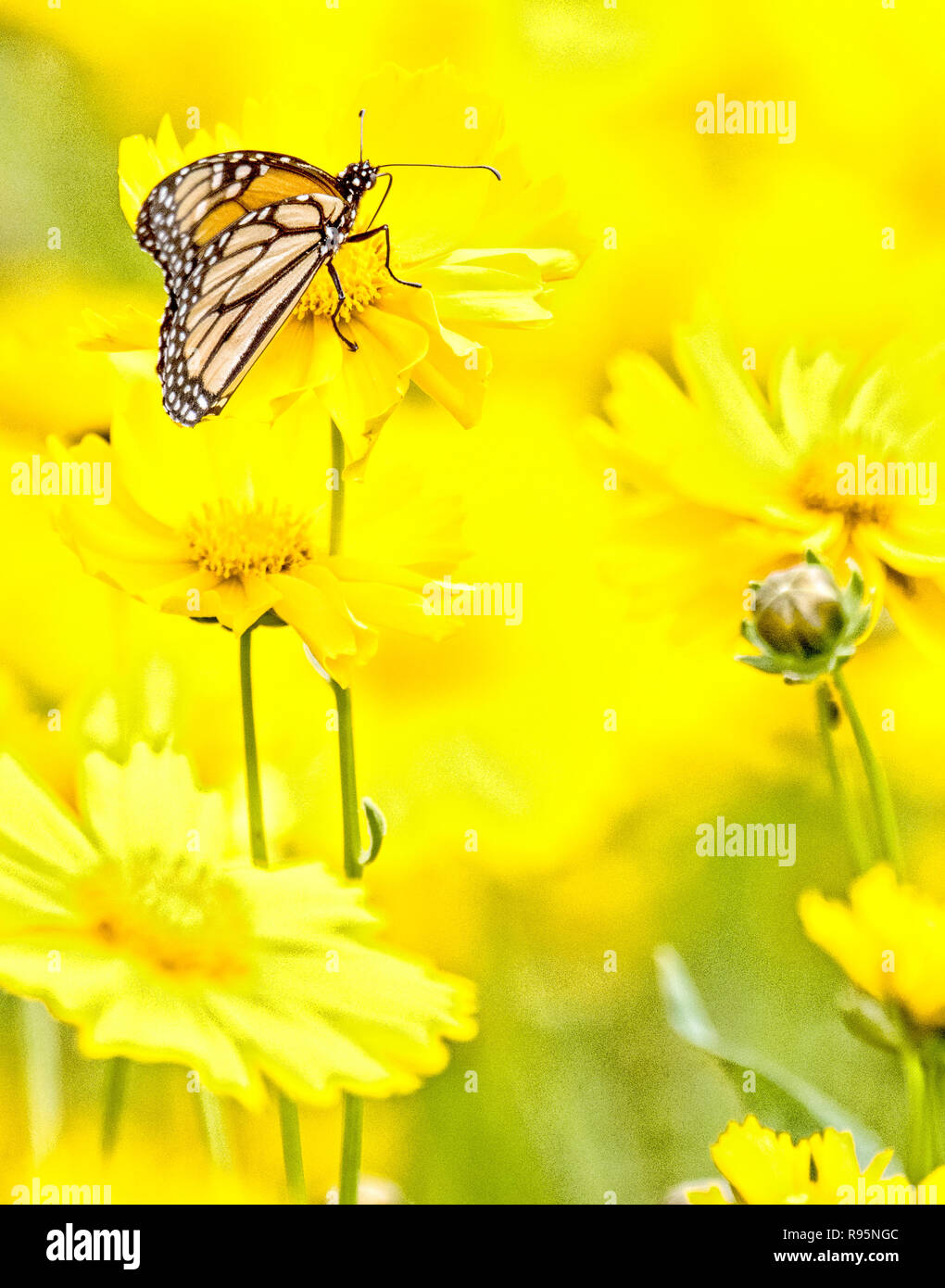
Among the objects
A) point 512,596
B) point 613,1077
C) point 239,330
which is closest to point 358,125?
point 239,330

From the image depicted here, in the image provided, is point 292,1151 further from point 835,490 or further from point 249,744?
point 835,490

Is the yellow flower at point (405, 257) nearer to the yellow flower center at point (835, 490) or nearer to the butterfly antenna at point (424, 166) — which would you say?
the butterfly antenna at point (424, 166)

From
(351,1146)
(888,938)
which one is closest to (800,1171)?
(888,938)

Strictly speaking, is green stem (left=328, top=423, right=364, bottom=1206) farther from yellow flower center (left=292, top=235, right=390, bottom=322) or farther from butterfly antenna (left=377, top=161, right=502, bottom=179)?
butterfly antenna (left=377, top=161, right=502, bottom=179)

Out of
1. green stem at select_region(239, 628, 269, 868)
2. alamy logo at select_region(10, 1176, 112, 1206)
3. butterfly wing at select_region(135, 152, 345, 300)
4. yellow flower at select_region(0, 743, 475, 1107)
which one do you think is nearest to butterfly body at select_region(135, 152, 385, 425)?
butterfly wing at select_region(135, 152, 345, 300)
